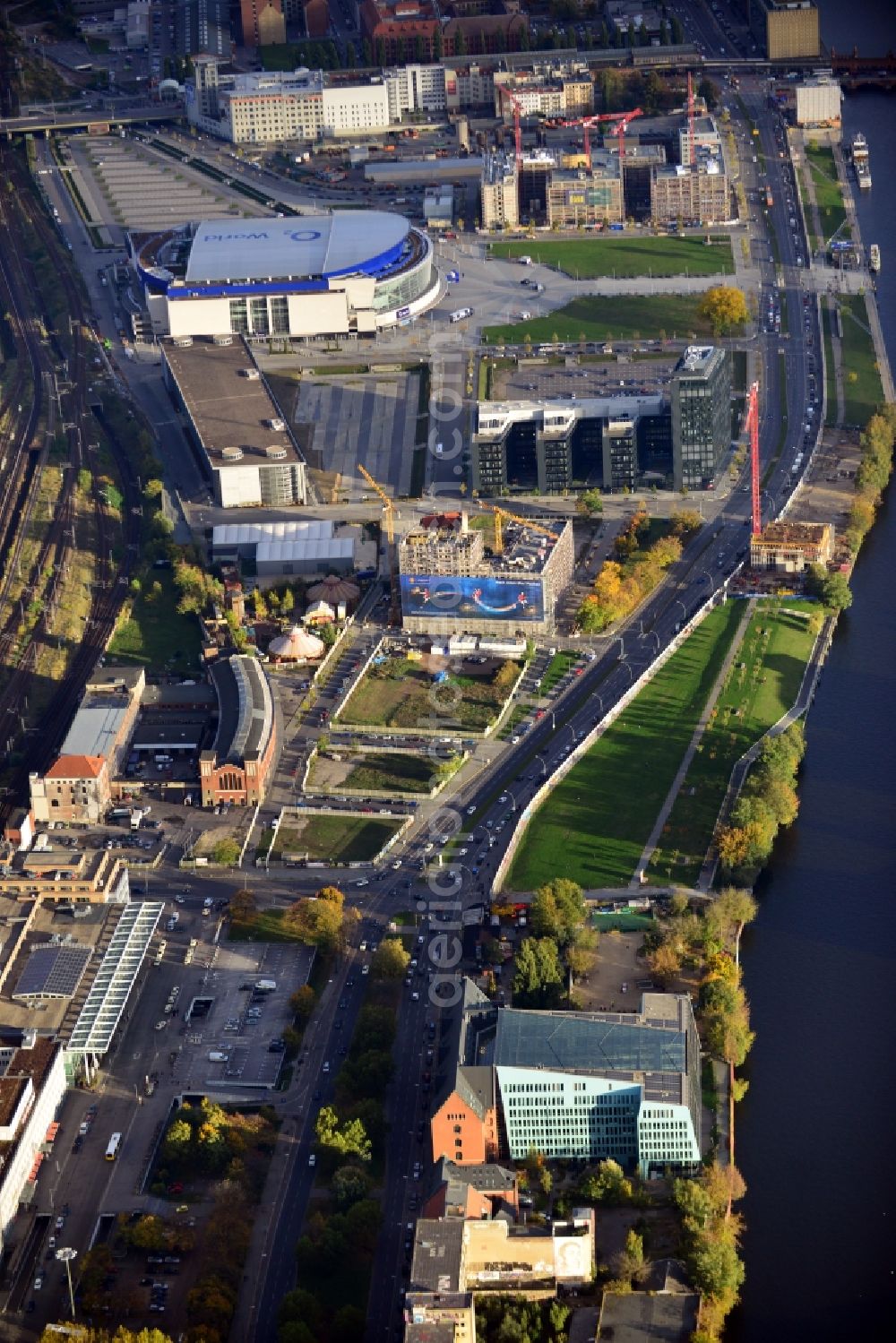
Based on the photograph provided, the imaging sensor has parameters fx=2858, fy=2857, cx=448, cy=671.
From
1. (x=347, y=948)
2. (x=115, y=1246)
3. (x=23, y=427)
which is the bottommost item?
(x=115, y=1246)

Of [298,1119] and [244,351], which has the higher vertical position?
[244,351]

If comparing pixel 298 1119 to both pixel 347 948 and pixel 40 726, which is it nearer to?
pixel 347 948

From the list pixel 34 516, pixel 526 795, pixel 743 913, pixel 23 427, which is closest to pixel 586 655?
pixel 526 795

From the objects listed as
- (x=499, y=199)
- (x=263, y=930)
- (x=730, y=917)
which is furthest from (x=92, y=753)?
(x=499, y=199)

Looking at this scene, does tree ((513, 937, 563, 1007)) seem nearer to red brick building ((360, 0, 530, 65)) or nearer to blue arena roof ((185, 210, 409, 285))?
blue arena roof ((185, 210, 409, 285))

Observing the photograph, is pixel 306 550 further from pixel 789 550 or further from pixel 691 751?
pixel 691 751

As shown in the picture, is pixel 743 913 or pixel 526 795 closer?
pixel 743 913
